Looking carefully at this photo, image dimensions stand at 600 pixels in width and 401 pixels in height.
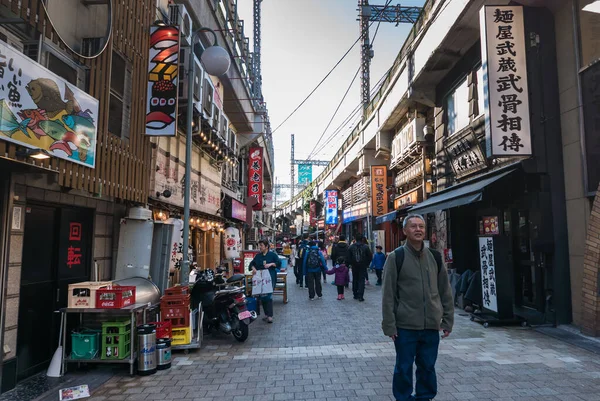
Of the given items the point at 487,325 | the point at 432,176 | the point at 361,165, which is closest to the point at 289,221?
the point at 361,165

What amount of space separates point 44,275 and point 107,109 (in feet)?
8.96

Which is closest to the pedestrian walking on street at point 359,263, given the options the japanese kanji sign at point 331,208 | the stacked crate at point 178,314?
the stacked crate at point 178,314

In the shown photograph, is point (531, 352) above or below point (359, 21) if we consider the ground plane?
below

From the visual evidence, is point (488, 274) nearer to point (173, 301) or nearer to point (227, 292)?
point (227, 292)

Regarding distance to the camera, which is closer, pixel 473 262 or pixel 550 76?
pixel 550 76

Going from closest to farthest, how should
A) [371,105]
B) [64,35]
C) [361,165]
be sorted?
[64,35], [371,105], [361,165]

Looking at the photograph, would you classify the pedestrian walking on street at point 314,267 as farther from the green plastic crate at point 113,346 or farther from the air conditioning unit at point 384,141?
the air conditioning unit at point 384,141

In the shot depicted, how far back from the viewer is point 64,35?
620cm

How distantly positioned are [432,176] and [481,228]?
3.85 m

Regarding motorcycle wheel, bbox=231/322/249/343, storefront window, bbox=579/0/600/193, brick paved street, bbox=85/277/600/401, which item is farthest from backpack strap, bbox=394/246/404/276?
storefront window, bbox=579/0/600/193

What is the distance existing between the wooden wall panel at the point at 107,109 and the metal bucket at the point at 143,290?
4.75 ft

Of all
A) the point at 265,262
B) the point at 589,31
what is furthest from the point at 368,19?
the point at 265,262

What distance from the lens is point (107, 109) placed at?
260 inches

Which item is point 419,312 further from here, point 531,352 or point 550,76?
point 550,76
